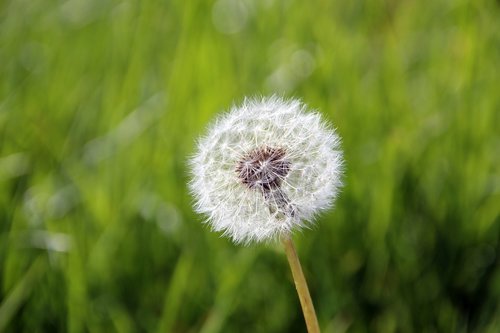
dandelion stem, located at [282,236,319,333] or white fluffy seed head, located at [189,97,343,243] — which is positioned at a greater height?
white fluffy seed head, located at [189,97,343,243]

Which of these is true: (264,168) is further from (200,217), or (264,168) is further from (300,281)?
(200,217)

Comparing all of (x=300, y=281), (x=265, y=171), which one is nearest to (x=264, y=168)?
(x=265, y=171)

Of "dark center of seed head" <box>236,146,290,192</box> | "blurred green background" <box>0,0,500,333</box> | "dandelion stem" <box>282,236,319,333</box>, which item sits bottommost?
"dandelion stem" <box>282,236,319,333</box>

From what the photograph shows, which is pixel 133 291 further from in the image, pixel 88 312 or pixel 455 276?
pixel 455 276

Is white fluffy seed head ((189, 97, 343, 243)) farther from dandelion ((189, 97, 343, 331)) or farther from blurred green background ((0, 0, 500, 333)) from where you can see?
blurred green background ((0, 0, 500, 333))

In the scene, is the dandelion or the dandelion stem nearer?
the dandelion stem

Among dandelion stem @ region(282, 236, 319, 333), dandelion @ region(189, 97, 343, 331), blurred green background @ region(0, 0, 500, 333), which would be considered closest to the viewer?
dandelion stem @ region(282, 236, 319, 333)

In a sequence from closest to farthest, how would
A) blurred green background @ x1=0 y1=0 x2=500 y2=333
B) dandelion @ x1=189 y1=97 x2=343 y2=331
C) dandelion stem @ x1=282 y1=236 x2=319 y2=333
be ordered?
1. dandelion stem @ x1=282 y1=236 x2=319 y2=333
2. dandelion @ x1=189 y1=97 x2=343 y2=331
3. blurred green background @ x1=0 y1=0 x2=500 y2=333

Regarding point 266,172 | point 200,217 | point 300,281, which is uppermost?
point 200,217

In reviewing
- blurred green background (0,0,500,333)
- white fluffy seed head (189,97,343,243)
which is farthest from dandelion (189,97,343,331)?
blurred green background (0,0,500,333)
